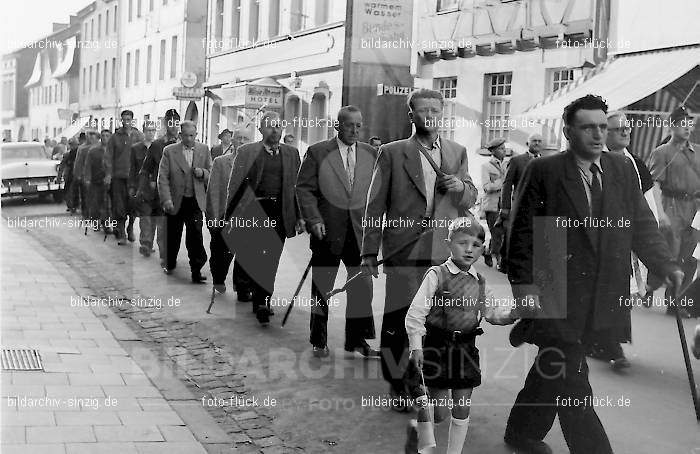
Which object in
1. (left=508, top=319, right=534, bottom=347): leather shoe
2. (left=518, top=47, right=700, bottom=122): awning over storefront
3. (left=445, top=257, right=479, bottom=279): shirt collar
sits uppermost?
(left=518, top=47, right=700, bottom=122): awning over storefront

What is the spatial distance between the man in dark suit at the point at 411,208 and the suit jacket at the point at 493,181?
8.24 metres

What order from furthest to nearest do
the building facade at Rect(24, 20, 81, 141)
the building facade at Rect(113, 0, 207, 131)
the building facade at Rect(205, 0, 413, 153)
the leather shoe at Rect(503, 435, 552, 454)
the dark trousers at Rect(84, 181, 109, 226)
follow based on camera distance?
the building facade at Rect(24, 20, 81, 141)
the building facade at Rect(113, 0, 207, 131)
the building facade at Rect(205, 0, 413, 153)
the dark trousers at Rect(84, 181, 109, 226)
the leather shoe at Rect(503, 435, 552, 454)

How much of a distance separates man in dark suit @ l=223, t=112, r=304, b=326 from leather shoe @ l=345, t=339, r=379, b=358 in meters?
1.49

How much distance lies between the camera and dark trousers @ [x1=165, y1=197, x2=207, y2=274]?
1240 centimetres

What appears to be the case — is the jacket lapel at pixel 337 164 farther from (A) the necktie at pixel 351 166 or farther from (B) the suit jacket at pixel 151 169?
(B) the suit jacket at pixel 151 169

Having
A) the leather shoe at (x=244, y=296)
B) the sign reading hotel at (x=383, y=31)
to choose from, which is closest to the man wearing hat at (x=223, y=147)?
the sign reading hotel at (x=383, y=31)

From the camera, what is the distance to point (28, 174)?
26406 millimetres

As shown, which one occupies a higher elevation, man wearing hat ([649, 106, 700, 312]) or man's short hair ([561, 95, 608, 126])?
man's short hair ([561, 95, 608, 126])

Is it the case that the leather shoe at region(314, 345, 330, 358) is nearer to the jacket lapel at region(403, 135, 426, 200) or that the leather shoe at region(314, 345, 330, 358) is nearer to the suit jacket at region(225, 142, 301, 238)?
the suit jacket at region(225, 142, 301, 238)

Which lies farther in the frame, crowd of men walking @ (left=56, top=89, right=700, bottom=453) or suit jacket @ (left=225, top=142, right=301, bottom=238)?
suit jacket @ (left=225, top=142, right=301, bottom=238)

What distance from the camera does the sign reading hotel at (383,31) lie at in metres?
22.6

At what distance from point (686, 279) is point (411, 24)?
13717 mm

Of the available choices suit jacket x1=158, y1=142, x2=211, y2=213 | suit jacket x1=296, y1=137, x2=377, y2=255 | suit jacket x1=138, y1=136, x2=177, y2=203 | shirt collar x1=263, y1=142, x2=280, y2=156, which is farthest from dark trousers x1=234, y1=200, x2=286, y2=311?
suit jacket x1=138, y1=136, x2=177, y2=203

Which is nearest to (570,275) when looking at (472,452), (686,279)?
(472,452)
